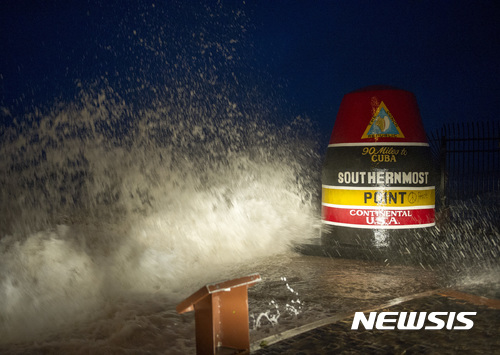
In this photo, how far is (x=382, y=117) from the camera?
5.84 metres

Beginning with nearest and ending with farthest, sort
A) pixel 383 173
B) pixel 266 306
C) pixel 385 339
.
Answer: pixel 385 339 < pixel 266 306 < pixel 383 173

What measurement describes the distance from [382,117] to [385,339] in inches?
A: 140

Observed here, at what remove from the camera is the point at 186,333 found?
340 cm

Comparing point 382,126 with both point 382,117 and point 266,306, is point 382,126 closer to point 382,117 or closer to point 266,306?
point 382,117

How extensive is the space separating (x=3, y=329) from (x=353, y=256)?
445cm

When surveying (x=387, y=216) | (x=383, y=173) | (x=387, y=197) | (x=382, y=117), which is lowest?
(x=387, y=216)

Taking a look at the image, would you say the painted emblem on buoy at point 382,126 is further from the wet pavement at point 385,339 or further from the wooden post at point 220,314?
the wooden post at point 220,314

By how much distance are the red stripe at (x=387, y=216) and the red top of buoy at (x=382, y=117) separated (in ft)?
3.23

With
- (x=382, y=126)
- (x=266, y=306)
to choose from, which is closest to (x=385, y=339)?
(x=266, y=306)

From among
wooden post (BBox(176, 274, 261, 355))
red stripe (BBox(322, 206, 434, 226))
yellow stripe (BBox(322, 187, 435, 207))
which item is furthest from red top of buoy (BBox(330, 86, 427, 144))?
wooden post (BBox(176, 274, 261, 355))

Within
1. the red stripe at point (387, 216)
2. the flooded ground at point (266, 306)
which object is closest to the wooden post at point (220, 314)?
the flooded ground at point (266, 306)

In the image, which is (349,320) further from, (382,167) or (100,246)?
(100,246)

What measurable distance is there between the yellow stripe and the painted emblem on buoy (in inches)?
30.3

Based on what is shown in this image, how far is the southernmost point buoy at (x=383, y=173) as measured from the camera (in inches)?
230
